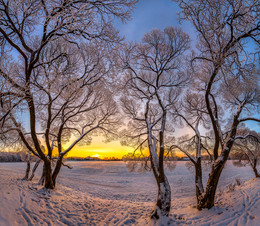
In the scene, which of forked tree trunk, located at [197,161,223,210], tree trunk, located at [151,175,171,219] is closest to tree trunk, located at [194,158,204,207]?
forked tree trunk, located at [197,161,223,210]

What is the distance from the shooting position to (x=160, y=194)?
6668 millimetres

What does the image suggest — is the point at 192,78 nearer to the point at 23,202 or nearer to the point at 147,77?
the point at 147,77

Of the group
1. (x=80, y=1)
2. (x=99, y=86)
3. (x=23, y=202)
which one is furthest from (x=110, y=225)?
(x=80, y=1)

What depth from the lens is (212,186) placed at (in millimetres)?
6621

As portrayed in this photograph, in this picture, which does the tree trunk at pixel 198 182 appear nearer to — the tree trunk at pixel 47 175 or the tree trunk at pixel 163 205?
the tree trunk at pixel 163 205

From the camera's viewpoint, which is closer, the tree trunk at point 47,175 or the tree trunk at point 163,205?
the tree trunk at point 163,205

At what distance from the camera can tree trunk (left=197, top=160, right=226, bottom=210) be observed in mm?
6520

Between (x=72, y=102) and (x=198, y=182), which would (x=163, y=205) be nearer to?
(x=198, y=182)

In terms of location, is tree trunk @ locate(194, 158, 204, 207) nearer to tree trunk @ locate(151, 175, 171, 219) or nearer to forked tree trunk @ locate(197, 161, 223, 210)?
forked tree trunk @ locate(197, 161, 223, 210)

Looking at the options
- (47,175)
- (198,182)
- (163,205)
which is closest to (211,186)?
(198,182)

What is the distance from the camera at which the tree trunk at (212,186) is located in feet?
21.4

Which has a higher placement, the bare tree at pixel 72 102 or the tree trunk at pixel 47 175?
the bare tree at pixel 72 102

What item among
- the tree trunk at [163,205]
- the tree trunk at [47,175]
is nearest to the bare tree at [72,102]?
the tree trunk at [47,175]

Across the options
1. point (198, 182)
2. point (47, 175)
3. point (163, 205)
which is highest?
point (47, 175)
